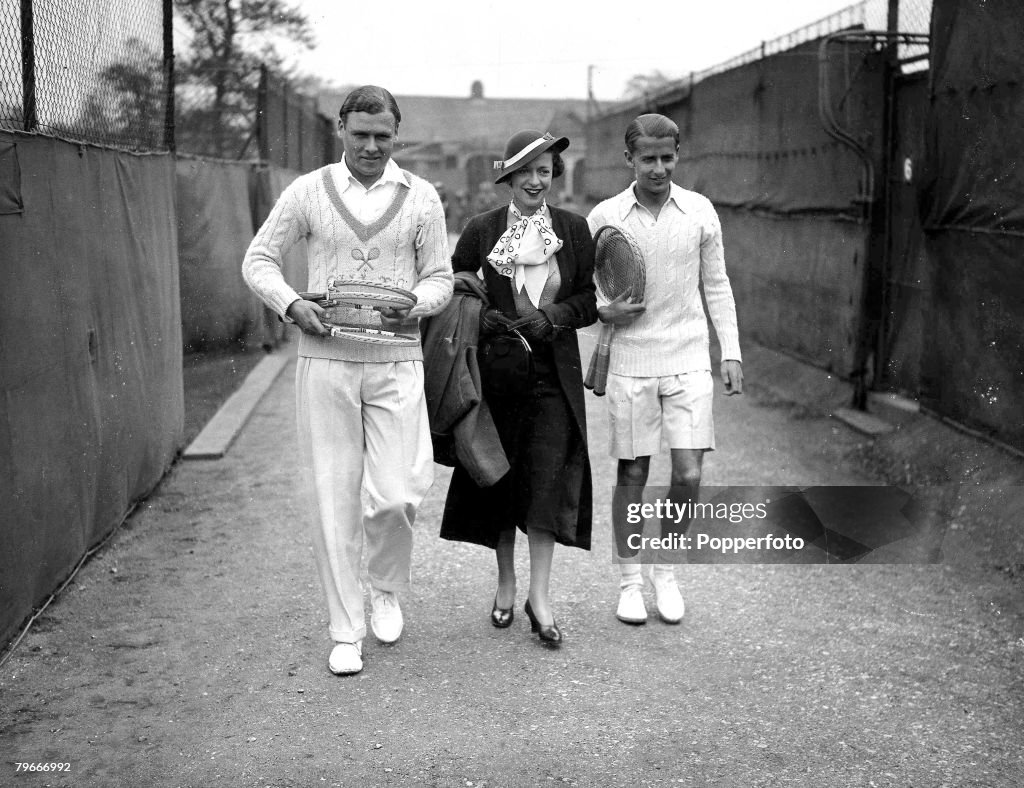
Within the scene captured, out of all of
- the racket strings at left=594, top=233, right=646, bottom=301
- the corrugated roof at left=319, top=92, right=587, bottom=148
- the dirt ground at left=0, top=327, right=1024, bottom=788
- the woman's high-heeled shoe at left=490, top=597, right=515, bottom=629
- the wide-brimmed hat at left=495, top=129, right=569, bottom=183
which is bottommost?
the dirt ground at left=0, top=327, right=1024, bottom=788

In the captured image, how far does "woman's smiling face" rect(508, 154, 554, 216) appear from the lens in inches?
193

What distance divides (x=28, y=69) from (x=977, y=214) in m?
4.79

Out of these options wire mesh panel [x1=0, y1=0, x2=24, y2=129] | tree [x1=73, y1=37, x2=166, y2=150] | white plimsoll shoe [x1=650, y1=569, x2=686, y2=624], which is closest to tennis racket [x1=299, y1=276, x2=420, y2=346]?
wire mesh panel [x1=0, y1=0, x2=24, y2=129]

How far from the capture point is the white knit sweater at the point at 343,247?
4668 millimetres

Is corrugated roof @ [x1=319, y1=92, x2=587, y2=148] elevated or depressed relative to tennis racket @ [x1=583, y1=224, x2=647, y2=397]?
elevated

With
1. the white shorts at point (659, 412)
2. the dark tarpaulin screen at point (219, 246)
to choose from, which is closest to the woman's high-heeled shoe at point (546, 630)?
the white shorts at point (659, 412)

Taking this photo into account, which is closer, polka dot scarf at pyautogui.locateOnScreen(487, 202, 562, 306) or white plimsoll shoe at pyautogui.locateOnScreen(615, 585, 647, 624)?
polka dot scarf at pyautogui.locateOnScreen(487, 202, 562, 306)

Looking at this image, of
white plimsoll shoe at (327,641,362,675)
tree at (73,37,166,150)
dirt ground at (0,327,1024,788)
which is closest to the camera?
dirt ground at (0,327,1024,788)

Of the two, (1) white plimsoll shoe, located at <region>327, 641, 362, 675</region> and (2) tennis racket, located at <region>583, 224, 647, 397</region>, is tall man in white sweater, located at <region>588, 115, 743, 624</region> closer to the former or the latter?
(2) tennis racket, located at <region>583, 224, 647, 397</region>

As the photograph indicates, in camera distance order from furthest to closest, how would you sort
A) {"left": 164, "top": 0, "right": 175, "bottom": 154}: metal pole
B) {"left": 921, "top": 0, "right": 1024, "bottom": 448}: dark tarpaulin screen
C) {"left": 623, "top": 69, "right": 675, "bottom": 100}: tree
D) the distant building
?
the distant building, {"left": 623, "top": 69, "right": 675, "bottom": 100}: tree, {"left": 164, "top": 0, "right": 175, "bottom": 154}: metal pole, {"left": 921, "top": 0, "right": 1024, "bottom": 448}: dark tarpaulin screen

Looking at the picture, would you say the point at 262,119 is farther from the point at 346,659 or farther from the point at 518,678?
the point at 518,678

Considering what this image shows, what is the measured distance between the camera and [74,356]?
574 centimetres

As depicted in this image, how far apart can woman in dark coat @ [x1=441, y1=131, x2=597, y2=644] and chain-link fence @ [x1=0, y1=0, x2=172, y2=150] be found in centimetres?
187

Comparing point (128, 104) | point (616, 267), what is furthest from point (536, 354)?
point (128, 104)
